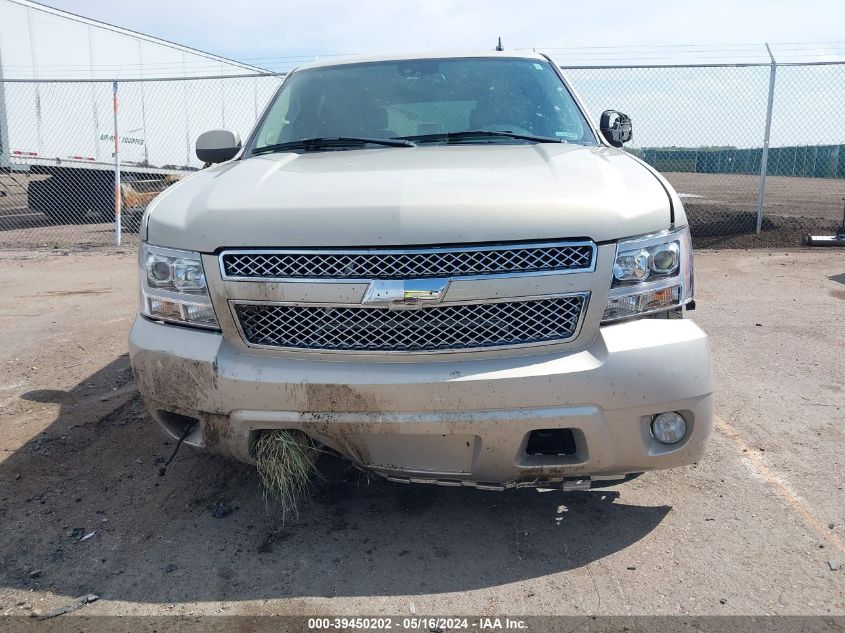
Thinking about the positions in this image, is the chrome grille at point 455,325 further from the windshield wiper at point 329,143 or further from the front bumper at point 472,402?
the windshield wiper at point 329,143

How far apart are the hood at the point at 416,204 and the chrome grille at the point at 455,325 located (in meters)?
0.23

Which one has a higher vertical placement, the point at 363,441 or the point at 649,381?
the point at 649,381

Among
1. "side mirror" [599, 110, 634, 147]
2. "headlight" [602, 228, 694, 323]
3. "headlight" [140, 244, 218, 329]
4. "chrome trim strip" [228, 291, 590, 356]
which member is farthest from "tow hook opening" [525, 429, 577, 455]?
"side mirror" [599, 110, 634, 147]

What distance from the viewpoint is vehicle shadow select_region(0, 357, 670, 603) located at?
2607 mm

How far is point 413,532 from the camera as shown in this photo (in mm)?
2926

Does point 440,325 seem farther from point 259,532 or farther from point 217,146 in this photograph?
point 217,146

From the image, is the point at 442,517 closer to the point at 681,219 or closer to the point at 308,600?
the point at 308,600

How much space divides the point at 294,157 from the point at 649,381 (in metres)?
1.97

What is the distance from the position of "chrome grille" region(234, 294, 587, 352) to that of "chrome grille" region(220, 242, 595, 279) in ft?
0.37

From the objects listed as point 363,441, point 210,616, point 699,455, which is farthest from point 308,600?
point 699,455

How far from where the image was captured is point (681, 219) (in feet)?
8.94

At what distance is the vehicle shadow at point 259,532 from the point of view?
8.55 ft

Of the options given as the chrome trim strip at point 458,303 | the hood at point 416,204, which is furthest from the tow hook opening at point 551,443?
the hood at point 416,204

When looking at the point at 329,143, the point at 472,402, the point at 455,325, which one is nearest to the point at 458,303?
the point at 455,325
